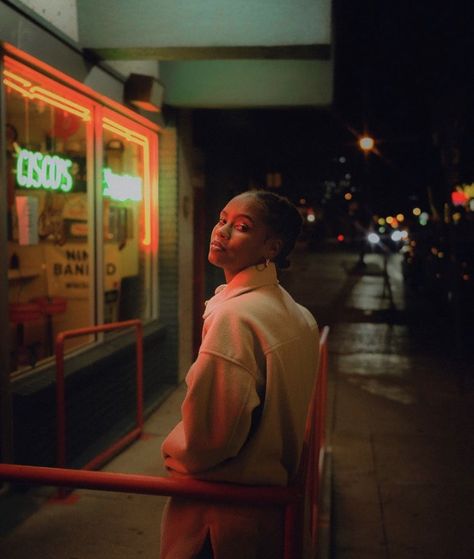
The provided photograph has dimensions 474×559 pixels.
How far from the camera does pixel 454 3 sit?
1212 cm

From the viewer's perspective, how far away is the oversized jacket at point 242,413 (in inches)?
77.2

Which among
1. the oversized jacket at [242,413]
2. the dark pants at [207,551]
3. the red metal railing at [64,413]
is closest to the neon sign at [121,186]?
the red metal railing at [64,413]

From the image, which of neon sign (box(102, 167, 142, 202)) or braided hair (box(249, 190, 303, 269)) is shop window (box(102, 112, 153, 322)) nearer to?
neon sign (box(102, 167, 142, 202))

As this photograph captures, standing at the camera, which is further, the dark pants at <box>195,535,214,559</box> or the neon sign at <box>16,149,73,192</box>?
the neon sign at <box>16,149,73,192</box>

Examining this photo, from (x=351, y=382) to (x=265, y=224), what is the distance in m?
7.49

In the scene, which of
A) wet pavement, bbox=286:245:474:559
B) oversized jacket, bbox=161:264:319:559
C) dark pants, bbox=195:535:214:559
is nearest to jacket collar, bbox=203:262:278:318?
oversized jacket, bbox=161:264:319:559

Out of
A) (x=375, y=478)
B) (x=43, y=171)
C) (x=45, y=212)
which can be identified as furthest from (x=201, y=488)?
(x=45, y=212)

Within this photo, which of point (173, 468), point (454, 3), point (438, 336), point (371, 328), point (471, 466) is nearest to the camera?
point (173, 468)

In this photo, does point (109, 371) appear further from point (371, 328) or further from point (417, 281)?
point (417, 281)

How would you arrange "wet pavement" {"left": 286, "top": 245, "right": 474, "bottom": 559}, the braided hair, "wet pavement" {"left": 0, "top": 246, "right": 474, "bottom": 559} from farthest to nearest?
"wet pavement" {"left": 286, "top": 245, "right": 474, "bottom": 559} < "wet pavement" {"left": 0, "top": 246, "right": 474, "bottom": 559} < the braided hair

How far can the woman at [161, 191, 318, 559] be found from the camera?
6.45 feet

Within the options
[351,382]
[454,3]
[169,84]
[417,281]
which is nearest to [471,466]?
[351,382]

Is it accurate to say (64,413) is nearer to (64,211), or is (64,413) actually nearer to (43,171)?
(43,171)

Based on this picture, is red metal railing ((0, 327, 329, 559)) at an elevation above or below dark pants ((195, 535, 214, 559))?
above
